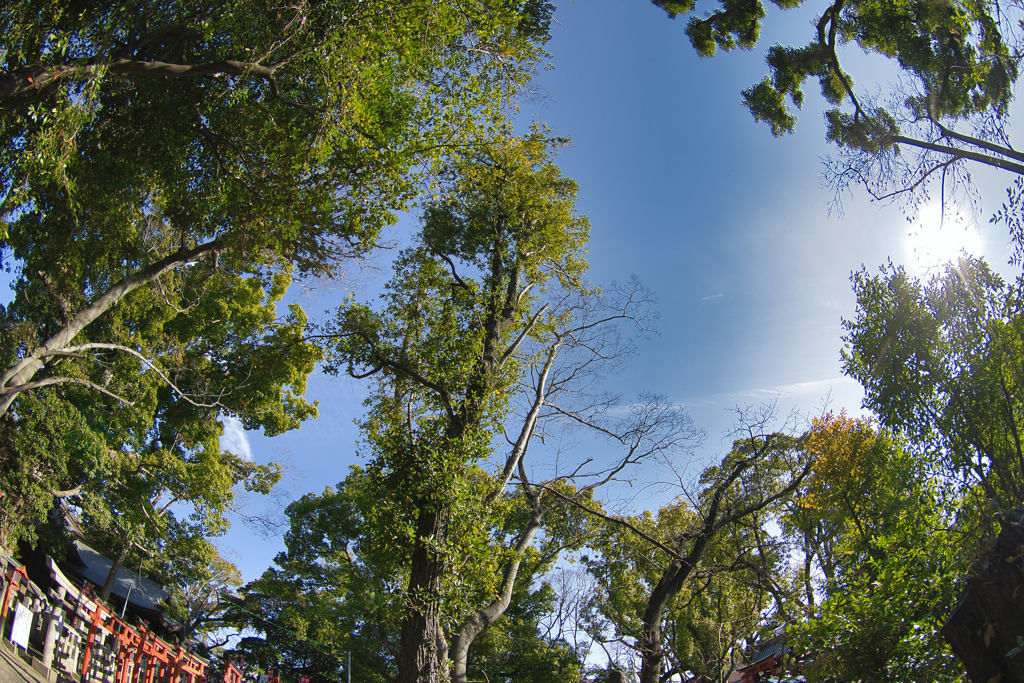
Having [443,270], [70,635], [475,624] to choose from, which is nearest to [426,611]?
[475,624]

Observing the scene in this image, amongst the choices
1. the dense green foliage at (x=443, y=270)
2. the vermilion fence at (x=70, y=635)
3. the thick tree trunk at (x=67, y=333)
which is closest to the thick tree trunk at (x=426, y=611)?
the dense green foliage at (x=443, y=270)

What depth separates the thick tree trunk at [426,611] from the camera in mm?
5520

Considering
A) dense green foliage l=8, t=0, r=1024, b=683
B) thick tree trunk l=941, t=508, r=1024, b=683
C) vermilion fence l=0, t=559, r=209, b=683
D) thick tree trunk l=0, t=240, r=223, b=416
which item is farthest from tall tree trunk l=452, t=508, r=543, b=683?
vermilion fence l=0, t=559, r=209, b=683

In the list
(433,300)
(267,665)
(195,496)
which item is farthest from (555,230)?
(267,665)

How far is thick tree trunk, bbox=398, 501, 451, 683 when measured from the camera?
18.1 feet

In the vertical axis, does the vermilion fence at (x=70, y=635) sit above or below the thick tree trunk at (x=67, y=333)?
below

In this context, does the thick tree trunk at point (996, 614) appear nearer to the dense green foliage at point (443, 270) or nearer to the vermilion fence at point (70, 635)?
the dense green foliage at point (443, 270)

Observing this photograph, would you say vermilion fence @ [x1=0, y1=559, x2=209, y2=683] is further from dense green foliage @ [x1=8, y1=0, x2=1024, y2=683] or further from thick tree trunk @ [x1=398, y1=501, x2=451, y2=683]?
thick tree trunk @ [x1=398, y1=501, x2=451, y2=683]

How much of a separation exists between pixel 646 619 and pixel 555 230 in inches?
249

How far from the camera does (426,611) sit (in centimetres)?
569

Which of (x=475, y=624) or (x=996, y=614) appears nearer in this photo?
(x=996, y=614)

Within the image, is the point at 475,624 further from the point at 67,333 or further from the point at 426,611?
the point at 67,333

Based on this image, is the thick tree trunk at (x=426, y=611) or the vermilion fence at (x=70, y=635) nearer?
the thick tree trunk at (x=426, y=611)

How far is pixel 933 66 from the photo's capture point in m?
7.66
